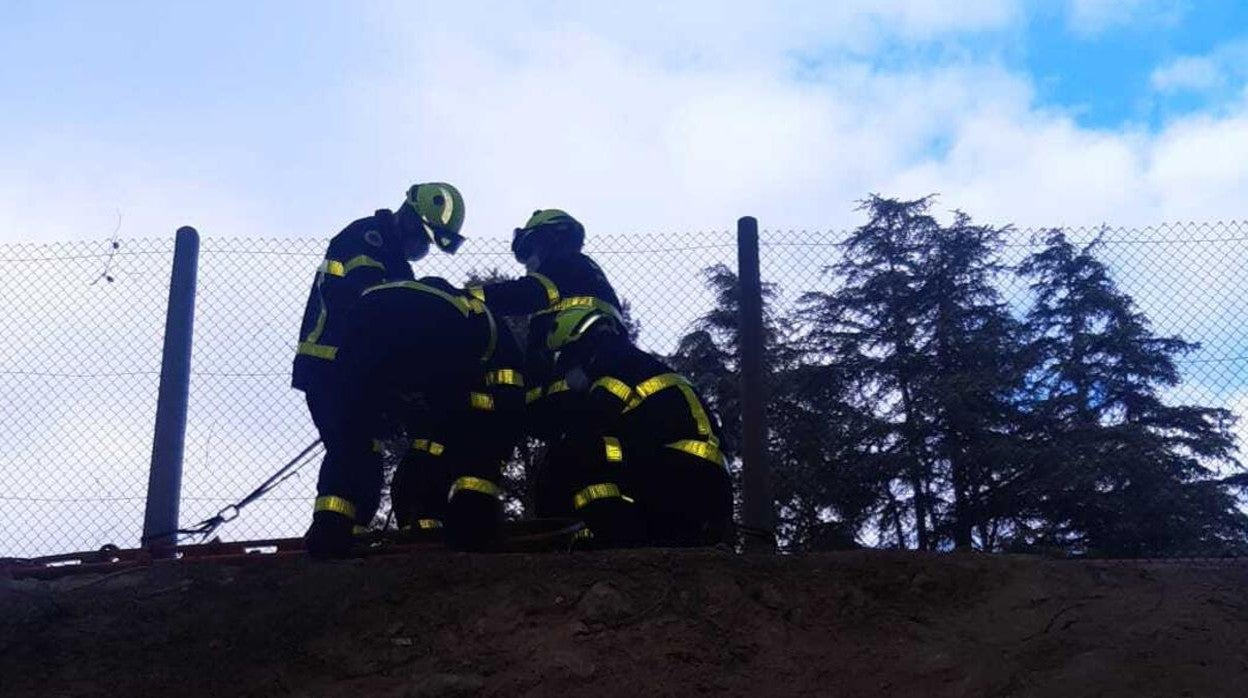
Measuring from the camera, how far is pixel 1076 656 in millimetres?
4578

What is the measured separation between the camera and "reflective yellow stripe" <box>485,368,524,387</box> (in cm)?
650

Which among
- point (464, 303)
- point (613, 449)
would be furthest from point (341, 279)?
point (613, 449)

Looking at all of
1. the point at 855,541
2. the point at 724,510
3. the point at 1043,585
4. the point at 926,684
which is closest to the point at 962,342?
the point at 855,541

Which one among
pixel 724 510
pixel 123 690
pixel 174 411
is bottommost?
pixel 123 690

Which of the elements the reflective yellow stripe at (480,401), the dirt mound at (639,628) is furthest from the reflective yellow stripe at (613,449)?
the dirt mound at (639,628)

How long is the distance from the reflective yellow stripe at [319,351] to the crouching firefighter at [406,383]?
0.22 meters

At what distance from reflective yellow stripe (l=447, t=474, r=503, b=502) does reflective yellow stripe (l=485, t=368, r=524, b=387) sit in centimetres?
58

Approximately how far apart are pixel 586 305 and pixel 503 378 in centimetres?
72

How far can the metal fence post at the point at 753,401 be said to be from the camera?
646 cm

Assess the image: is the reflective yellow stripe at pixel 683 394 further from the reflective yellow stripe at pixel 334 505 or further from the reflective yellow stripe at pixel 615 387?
the reflective yellow stripe at pixel 334 505

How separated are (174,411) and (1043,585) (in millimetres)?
4634

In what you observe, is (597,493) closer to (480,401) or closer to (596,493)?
(596,493)

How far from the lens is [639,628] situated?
4910mm

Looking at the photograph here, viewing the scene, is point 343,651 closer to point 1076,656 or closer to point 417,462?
point 417,462
